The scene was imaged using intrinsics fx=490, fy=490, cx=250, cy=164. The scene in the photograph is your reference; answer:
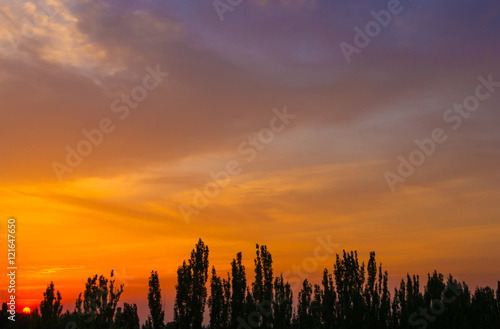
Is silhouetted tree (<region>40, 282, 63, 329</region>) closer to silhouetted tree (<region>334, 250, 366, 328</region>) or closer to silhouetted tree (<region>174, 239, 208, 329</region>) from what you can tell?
silhouetted tree (<region>174, 239, 208, 329</region>)

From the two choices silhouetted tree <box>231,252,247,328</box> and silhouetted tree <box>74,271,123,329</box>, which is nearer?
silhouetted tree <box>74,271,123,329</box>

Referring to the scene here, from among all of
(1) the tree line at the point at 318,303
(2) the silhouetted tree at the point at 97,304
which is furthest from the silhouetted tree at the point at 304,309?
(2) the silhouetted tree at the point at 97,304

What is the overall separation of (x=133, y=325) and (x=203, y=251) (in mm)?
13952

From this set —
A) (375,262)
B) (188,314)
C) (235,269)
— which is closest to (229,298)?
(235,269)

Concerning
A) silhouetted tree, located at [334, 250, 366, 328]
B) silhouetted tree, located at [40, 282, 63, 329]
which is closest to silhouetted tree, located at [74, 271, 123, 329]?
silhouetted tree, located at [40, 282, 63, 329]

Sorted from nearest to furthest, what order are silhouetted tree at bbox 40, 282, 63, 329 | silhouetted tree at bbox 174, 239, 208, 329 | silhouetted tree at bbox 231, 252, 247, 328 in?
silhouetted tree at bbox 40, 282, 63, 329 < silhouetted tree at bbox 174, 239, 208, 329 < silhouetted tree at bbox 231, 252, 247, 328

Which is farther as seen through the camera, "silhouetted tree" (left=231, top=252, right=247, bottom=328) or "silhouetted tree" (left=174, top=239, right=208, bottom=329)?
"silhouetted tree" (left=231, top=252, right=247, bottom=328)

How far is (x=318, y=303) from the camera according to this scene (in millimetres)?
75312

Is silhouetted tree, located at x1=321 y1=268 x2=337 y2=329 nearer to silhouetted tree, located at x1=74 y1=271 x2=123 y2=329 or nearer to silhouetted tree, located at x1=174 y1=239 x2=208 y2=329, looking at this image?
silhouetted tree, located at x1=174 y1=239 x2=208 y2=329

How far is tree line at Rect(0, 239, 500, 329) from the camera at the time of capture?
209 ft

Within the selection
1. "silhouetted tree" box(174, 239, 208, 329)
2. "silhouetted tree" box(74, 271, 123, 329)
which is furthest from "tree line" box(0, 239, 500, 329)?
"silhouetted tree" box(74, 271, 123, 329)

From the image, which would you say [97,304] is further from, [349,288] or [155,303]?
[349,288]

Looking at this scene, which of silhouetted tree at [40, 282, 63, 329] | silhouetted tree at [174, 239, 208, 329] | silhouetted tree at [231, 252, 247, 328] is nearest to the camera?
silhouetted tree at [40, 282, 63, 329]

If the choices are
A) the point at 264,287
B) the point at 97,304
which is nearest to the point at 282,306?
the point at 264,287
